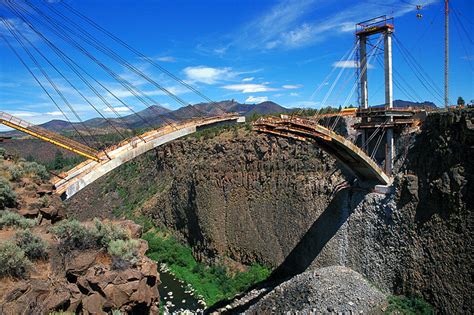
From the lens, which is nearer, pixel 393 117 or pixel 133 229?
pixel 133 229

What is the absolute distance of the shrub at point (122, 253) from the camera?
9.84 m

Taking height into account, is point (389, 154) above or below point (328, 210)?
above

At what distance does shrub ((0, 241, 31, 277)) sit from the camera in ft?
27.0

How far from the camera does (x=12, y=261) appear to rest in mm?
8289

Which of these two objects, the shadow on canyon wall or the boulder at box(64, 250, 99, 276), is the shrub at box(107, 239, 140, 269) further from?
the shadow on canyon wall

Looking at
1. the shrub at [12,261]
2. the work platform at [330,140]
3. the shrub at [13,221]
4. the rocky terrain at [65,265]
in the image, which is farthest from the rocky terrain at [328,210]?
the shrub at [12,261]

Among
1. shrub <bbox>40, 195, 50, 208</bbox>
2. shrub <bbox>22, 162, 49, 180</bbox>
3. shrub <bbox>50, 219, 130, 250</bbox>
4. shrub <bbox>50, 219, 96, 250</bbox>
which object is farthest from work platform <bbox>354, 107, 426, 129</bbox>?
shrub <bbox>22, 162, 49, 180</bbox>

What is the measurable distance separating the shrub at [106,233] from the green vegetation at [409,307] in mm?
11316

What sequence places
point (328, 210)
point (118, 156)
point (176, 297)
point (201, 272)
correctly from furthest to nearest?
point (201, 272)
point (176, 297)
point (328, 210)
point (118, 156)

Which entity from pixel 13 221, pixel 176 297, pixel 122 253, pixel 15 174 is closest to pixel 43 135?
pixel 15 174

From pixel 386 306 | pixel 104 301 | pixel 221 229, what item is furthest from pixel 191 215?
pixel 104 301

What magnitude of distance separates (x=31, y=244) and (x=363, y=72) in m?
15.7

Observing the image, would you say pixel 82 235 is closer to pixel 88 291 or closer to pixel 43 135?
pixel 88 291

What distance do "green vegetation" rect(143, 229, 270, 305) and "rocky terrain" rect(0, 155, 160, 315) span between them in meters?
12.3
